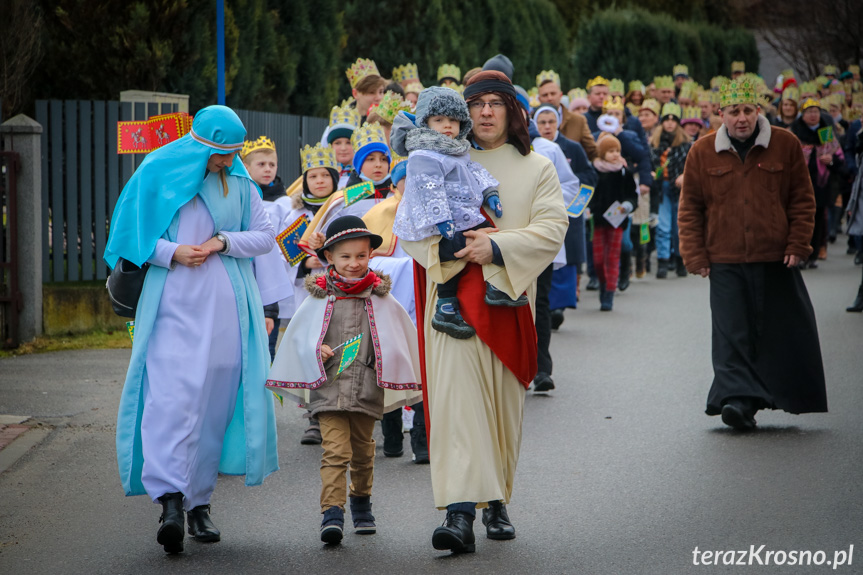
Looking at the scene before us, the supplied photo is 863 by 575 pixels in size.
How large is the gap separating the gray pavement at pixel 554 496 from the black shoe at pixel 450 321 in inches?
38.7

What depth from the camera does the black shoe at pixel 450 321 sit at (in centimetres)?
543

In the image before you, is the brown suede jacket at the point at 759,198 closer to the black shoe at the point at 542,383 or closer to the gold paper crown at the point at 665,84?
the black shoe at the point at 542,383

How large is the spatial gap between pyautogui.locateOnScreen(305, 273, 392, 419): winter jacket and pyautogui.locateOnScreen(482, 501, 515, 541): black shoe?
71 centimetres

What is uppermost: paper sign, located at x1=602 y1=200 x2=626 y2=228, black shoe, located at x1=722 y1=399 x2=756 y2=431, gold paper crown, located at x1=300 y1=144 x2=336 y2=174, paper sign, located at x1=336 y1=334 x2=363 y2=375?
gold paper crown, located at x1=300 y1=144 x2=336 y2=174

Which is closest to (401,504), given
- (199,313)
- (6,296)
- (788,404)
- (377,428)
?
(199,313)

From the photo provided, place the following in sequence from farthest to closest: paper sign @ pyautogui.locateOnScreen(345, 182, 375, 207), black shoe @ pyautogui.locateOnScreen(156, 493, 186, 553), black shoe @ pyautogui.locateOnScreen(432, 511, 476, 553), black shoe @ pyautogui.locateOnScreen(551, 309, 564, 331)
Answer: black shoe @ pyautogui.locateOnScreen(551, 309, 564, 331)
paper sign @ pyautogui.locateOnScreen(345, 182, 375, 207)
black shoe @ pyautogui.locateOnScreen(156, 493, 186, 553)
black shoe @ pyautogui.locateOnScreen(432, 511, 476, 553)

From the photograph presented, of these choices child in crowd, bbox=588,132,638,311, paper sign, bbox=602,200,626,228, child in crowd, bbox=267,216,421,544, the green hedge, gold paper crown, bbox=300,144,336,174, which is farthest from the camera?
the green hedge

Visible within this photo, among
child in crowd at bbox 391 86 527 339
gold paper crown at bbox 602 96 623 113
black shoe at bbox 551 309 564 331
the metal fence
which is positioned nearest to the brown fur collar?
child in crowd at bbox 391 86 527 339

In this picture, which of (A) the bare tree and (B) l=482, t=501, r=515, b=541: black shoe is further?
(A) the bare tree

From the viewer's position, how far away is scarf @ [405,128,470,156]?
543 centimetres

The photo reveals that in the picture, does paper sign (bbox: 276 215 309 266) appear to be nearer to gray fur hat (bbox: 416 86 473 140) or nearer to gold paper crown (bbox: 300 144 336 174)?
gold paper crown (bbox: 300 144 336 174)

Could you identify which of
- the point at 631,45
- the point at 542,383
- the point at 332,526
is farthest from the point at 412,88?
the point at 631,45

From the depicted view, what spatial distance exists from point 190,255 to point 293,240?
260cm

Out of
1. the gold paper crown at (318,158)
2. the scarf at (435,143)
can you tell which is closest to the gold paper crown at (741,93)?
the gold paper crown at (318,158)
